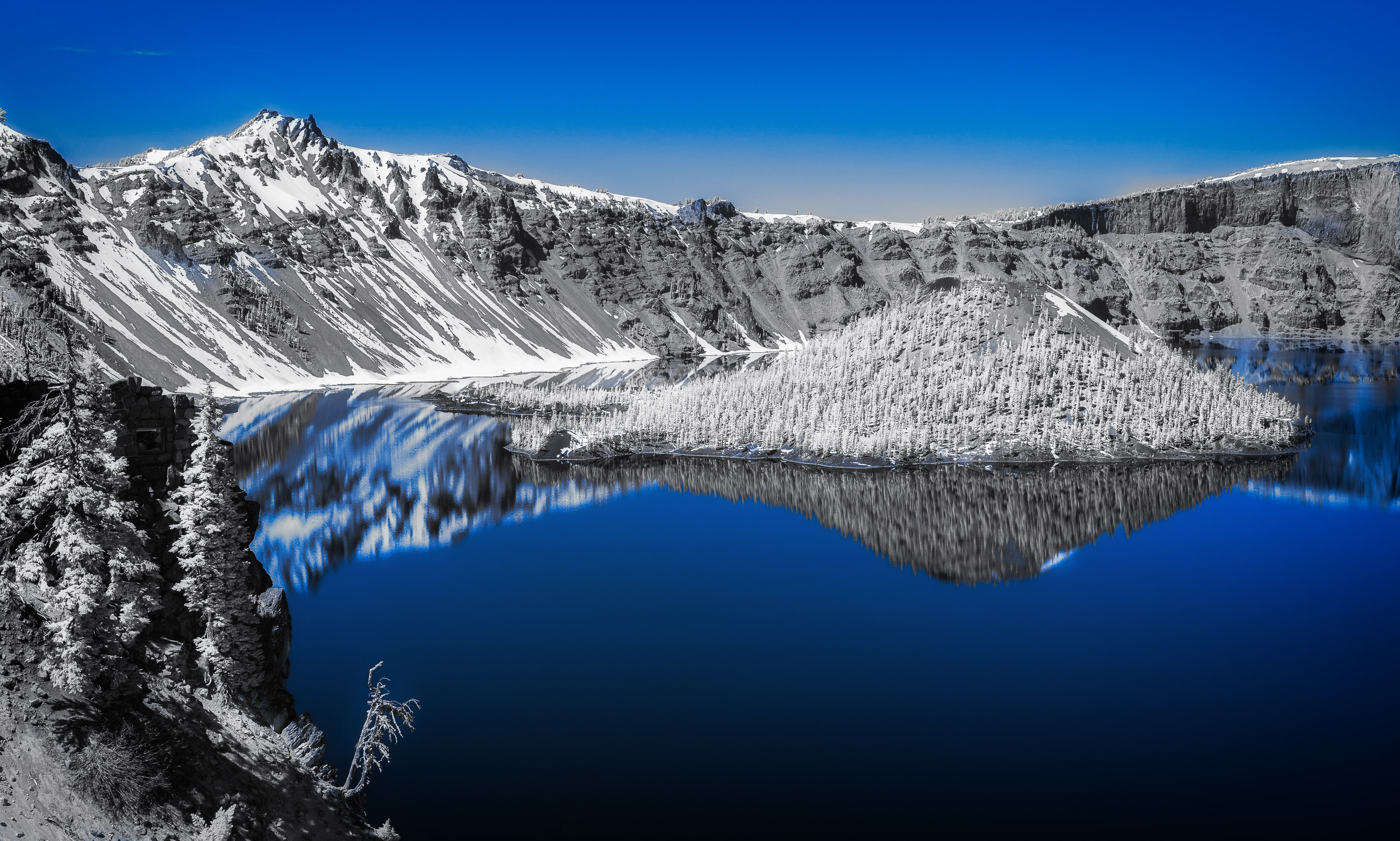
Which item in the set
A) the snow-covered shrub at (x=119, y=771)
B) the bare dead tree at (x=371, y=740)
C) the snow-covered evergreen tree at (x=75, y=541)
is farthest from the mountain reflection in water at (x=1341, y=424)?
the snow-covered evergreen tree at (x=75, y=541)

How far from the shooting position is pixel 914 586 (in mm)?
49750

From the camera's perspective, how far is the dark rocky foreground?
1591 centimetres

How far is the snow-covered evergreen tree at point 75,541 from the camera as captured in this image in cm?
1666

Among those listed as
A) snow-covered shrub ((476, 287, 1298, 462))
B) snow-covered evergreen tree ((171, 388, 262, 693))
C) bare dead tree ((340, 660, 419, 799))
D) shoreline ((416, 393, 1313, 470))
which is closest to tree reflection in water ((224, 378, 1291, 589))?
shoreline ((416, 393, 1313, 470))

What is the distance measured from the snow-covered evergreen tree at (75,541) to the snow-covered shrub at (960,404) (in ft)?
236

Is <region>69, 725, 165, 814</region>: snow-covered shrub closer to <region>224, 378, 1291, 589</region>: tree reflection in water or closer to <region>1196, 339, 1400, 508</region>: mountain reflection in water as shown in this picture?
<region>224, 378, 1291, 589</region>: tree reflection in water

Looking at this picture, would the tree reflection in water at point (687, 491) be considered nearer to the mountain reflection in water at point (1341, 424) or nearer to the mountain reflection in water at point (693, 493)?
the mountain reflection in water at point (693, 493)

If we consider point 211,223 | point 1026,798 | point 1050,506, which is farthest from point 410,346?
point 1026,798

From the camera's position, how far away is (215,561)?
22.7 m

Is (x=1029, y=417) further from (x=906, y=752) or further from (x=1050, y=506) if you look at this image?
(x=906, y=752)

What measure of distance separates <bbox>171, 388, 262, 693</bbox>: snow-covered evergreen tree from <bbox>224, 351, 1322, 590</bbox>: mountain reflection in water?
89.7 ft

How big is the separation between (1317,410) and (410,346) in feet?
486

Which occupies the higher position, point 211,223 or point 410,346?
point 211,223

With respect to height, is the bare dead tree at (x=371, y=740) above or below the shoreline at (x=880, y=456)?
below
